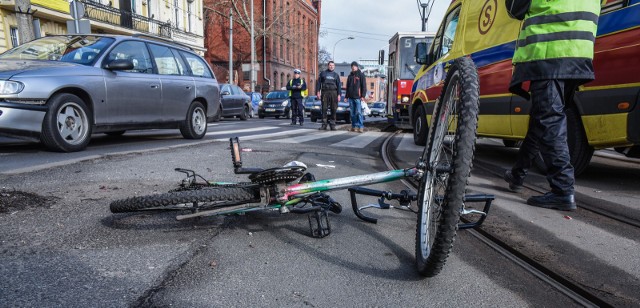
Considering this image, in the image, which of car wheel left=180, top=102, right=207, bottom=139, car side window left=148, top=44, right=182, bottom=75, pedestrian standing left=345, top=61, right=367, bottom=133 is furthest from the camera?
pedestrian standing left=345, top=61, right=367, bottom=133

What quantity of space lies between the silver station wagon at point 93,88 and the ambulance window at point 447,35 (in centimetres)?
442

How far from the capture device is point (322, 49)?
84.3 m

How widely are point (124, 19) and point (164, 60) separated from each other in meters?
22.1

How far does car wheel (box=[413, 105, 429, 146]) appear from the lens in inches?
312

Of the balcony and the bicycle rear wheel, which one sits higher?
the balcony

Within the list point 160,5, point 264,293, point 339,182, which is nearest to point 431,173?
point 339,182

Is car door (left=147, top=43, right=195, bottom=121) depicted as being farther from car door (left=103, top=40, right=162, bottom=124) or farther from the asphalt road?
the asphalt road

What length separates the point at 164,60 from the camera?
722 cm

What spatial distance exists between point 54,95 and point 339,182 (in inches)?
181

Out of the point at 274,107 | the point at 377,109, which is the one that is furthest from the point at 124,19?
the point at 377,109

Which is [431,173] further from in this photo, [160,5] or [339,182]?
[160,5]

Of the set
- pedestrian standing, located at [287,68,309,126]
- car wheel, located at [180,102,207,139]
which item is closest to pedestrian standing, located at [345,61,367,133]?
pedestrian standing, located at [287,68,309,126]

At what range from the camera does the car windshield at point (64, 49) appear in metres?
5.84

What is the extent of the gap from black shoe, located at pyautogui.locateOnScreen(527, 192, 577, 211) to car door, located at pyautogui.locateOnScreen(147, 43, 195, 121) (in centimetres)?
582
